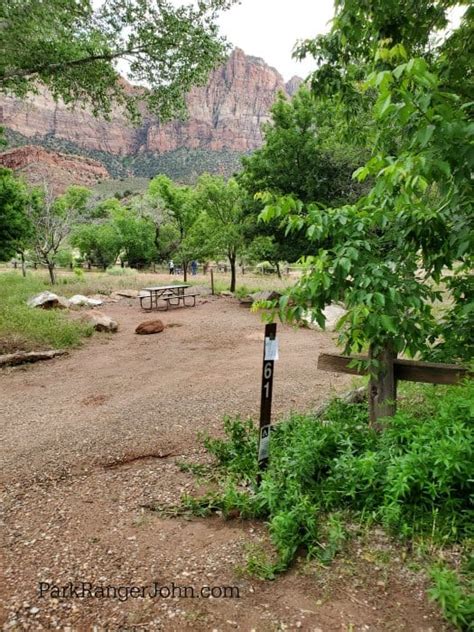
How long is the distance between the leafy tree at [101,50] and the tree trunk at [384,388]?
7786 mm

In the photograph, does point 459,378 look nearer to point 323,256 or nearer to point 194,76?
point 323,256

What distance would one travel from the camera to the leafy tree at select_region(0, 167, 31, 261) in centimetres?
1428

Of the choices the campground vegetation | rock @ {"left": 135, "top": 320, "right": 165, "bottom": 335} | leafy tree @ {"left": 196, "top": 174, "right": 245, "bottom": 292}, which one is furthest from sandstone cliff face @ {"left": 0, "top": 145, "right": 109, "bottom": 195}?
the campground vegetation

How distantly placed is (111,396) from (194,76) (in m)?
6.88

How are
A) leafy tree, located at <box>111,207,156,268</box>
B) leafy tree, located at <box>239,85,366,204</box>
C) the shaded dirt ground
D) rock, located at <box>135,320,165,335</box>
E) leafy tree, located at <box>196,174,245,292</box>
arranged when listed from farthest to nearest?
leafy tree, located at <box>111,207,156,268</box> → leafy tree, located at <box>196,174,245,292</box> → leafy tree, located at <box>239,85,366,204</box> → rock, located at <box>135,320,165,335</box> → the shaded dirt ground

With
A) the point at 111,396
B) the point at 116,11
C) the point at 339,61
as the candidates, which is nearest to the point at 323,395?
the point at 111,396

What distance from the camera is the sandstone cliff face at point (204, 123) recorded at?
4865 inches

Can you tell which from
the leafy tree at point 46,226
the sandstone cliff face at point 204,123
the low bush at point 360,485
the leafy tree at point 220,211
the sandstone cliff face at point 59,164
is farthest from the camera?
the sandstone cliff face at point 204,123

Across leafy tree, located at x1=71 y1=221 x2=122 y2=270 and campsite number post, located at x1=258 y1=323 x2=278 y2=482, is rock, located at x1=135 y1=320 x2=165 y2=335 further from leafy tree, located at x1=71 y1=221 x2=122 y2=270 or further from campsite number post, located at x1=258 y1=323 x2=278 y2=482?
leafy tree, located at x1=71 y1=221 x2=122 y2=270

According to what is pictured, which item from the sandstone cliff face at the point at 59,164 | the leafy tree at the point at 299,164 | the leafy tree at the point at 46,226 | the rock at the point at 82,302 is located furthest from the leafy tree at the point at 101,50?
the sandstone cliff face at the point at 59,164

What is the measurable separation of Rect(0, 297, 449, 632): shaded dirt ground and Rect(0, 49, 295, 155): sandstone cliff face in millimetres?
119117

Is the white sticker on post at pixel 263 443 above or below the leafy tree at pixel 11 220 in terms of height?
below

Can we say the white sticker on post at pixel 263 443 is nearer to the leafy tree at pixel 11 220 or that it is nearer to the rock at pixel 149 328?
the rock at pixel 149 328

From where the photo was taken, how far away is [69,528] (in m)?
2.53
